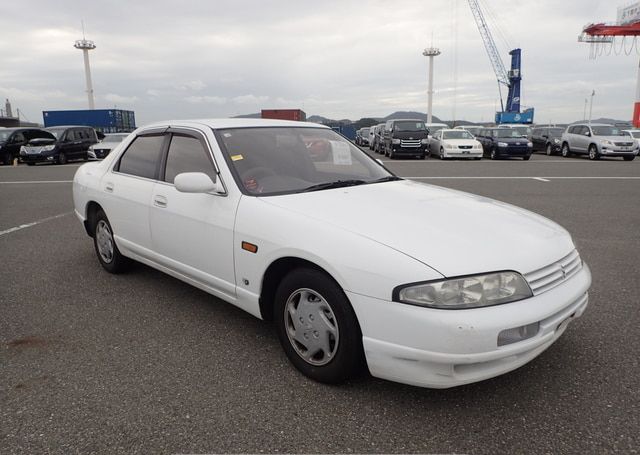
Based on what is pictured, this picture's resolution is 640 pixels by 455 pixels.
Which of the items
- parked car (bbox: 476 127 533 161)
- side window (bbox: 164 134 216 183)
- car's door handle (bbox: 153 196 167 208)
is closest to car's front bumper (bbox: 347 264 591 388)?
side window (bbox: 164 134 216 183)

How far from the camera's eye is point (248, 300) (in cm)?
314

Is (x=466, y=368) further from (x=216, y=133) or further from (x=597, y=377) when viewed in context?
(x=216, y=133)

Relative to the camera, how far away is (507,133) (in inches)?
891

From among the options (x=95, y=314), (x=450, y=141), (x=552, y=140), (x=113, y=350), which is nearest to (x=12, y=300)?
(x=95, y=314)

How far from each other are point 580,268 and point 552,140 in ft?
83.5

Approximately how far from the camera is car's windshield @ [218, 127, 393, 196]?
11.0 feet

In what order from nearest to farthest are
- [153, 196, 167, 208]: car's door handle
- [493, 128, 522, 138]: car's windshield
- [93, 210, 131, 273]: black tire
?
[153, 196, 167, 208]: car's door handle < [93, 210, 131, 273]: black tire < [493, 128, 522, 138]: car's windshield

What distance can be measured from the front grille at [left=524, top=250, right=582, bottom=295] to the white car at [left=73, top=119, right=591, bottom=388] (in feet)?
0.04

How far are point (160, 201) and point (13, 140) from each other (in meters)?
22.0

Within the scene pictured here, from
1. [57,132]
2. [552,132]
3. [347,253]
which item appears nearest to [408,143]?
[552,132]

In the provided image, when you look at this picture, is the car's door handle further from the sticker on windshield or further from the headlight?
the headlight

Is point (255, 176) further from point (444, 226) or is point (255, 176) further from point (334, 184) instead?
point (444, 226)

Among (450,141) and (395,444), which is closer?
(395,444)

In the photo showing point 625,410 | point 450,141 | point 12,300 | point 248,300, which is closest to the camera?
point 625,410
